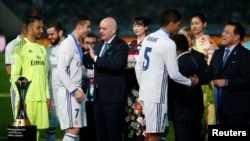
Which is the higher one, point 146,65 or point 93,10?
point 93,10

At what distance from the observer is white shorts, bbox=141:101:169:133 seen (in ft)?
32.9

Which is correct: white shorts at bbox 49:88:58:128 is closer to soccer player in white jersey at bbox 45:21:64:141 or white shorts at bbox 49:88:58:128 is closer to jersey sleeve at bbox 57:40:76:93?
soccer player in white jersey at bbox 45:21:64:141

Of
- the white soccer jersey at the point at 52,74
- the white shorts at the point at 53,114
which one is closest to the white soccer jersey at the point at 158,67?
the white soccer jersey at the point at 52,74

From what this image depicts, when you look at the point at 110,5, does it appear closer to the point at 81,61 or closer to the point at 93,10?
the point at 93,10

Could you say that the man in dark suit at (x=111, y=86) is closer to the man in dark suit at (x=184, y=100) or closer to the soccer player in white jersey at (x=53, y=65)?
the man in dark suit at (x=184, y=100)

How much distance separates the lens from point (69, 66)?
428 inches

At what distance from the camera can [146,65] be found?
396 inches

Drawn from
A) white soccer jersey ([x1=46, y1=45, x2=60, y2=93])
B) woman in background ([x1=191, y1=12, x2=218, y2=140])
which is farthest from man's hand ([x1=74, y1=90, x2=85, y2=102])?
woman in background ([x1=191, y1=12, x2=218, y2=140])

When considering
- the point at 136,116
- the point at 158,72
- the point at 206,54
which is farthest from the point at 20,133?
the point at 206,54

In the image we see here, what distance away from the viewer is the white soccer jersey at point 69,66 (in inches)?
424

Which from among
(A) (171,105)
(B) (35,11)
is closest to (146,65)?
(A) (171,105)

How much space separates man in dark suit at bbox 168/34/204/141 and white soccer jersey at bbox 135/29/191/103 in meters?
0.40

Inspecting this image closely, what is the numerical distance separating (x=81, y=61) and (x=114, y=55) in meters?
0.44

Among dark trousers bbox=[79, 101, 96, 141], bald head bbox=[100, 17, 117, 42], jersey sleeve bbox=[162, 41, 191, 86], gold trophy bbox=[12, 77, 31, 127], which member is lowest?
dark trousers bbox=[79, 101, 96, 141]
